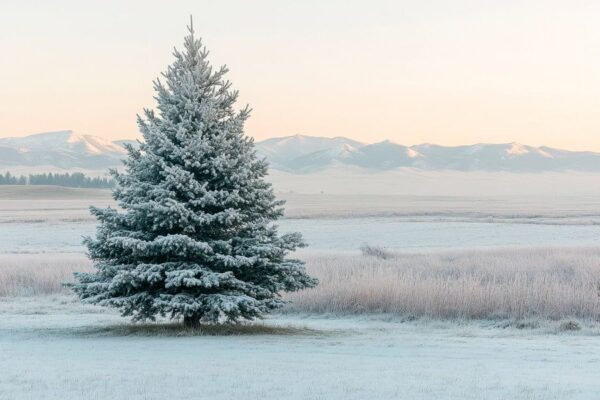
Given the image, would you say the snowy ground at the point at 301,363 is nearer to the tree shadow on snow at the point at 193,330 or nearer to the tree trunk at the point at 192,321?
the tree shadow on snow at the point at 193,330

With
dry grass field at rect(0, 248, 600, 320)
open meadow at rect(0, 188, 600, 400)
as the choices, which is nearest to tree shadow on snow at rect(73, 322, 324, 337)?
open meadow at rect(0, 188, 600, 400)

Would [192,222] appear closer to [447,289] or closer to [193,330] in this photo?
[193,330]

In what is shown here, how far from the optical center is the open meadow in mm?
11086

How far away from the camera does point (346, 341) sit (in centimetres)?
1612

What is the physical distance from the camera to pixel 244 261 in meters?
16.9

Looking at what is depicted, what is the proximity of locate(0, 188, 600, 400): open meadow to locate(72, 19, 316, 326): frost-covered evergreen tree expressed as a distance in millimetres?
852

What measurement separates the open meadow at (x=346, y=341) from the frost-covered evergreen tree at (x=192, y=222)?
0.85 meters

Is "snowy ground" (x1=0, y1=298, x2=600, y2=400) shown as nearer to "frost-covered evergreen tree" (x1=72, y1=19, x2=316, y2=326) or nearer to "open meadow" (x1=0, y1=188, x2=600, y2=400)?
"open meadow" (x1=0, y1=188, x2=600, y2=400)

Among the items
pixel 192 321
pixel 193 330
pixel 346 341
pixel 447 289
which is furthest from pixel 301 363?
pixel 447 289

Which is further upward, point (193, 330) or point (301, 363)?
point (301, 363)

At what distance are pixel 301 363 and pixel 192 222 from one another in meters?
5.00

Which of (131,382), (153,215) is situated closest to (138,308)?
(153,215)

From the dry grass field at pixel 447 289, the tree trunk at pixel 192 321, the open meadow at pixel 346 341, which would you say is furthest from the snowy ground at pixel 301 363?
the dry grass field at pixel 447 289

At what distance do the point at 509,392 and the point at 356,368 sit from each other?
2711 mm
